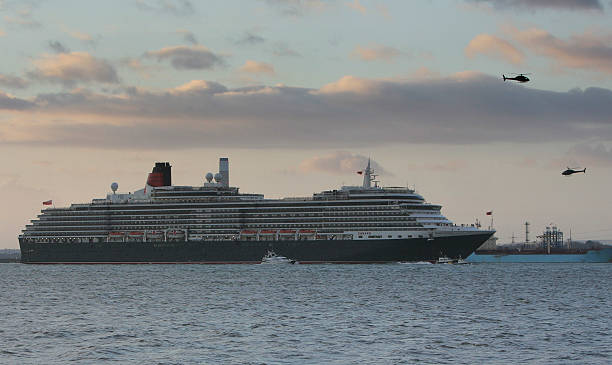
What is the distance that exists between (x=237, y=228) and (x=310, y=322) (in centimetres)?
9200

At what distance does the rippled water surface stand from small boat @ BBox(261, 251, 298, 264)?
131 ft

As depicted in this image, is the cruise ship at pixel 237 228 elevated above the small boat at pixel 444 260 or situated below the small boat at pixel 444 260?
above

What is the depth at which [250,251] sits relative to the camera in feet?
484

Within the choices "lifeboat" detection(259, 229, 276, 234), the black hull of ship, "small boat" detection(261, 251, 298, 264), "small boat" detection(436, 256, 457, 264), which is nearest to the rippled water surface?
the black hull of ship

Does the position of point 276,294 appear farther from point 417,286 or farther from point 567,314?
point 567,314

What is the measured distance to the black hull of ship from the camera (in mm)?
138375

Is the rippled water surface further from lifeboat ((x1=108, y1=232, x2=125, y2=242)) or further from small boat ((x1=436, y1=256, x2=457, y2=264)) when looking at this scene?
lifeboat ((x1=108, y1=232, x2=125, y2=242))

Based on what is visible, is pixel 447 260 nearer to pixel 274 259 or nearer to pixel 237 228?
pixel 274 259

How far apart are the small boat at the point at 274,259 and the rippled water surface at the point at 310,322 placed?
40.0 meters

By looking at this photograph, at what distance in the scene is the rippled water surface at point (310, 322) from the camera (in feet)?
149

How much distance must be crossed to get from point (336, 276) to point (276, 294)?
89.7ft

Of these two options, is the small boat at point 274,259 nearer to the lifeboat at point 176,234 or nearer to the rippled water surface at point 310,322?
the lifeboat at point 176,234

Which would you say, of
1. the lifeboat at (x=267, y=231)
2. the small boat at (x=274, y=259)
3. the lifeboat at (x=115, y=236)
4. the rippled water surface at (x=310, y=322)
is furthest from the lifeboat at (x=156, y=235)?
the rippled water surface at (x=310, y=322)

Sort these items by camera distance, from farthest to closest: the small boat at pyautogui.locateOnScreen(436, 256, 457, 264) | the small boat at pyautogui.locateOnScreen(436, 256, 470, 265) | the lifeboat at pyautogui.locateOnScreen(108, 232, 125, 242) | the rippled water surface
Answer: the lifeboat at pyautogui.locateOnScreen(108, 232, 125, 242)
the small boat at pyautogui.locateOnScreen(436, 256, 470, 265)
the small boat at pyautogui.locateOnScreen(436, 256, 457, 264)
the rippled water surface
